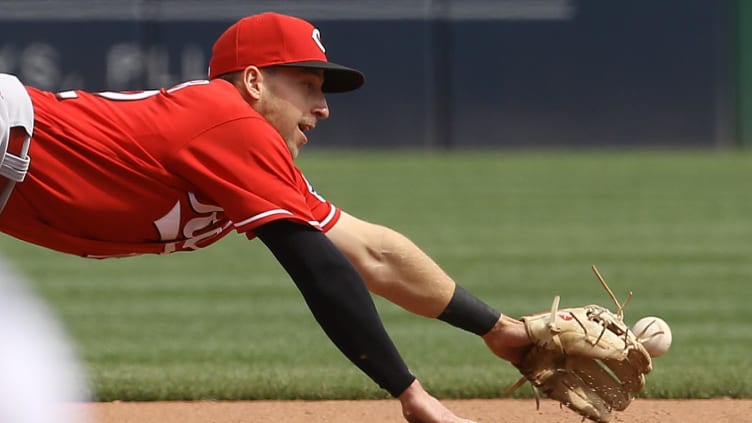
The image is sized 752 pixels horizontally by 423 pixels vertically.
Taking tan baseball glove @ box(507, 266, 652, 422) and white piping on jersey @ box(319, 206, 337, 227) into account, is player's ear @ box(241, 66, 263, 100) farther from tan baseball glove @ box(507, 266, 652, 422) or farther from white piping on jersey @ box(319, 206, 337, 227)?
tan baseball glove @ box(507, 266, 652, 422)

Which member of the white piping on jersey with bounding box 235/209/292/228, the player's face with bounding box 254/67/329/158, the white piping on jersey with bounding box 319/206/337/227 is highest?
the player's face with bounding box 254/67/329/158

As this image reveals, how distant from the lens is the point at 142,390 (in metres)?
4.96

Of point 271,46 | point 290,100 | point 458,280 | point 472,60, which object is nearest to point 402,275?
point 290,100

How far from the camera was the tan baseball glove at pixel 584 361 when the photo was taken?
410 cm

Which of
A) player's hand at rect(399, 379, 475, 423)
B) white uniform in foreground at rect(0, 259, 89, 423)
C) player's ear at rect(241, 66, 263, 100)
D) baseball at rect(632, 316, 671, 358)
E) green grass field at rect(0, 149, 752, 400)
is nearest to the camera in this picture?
white uniform in foreground at rect(0, 259, 89, 423)

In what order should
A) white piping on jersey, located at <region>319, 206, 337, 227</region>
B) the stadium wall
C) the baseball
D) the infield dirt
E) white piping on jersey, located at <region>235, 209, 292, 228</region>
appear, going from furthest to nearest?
the stadium wall
the infield dirt
the baseball
white piping on jersey, located at <region>319, 206, 337, 227</region>
white piping on jersey, located at <region>235, 209, 292, 228</region>

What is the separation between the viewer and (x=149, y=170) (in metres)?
3.27

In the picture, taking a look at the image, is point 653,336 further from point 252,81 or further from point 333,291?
point 252,81

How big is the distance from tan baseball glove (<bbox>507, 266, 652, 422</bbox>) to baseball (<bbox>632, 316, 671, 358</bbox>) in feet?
0.19

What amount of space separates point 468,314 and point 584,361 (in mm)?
440

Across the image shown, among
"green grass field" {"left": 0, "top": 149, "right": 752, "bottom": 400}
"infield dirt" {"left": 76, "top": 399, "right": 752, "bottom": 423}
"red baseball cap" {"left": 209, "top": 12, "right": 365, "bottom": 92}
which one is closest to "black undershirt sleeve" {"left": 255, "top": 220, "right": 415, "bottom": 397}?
"red baseball cap" {"left": 209, "top": 12, "right": 365, "bottom": 92}

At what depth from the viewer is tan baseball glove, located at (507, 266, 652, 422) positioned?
4102mm

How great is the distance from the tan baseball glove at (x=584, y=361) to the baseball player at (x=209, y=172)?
84 centimetres

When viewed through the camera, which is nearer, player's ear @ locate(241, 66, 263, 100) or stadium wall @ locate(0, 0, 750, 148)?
player's ear @ locate(241, 66, 263, 100)
